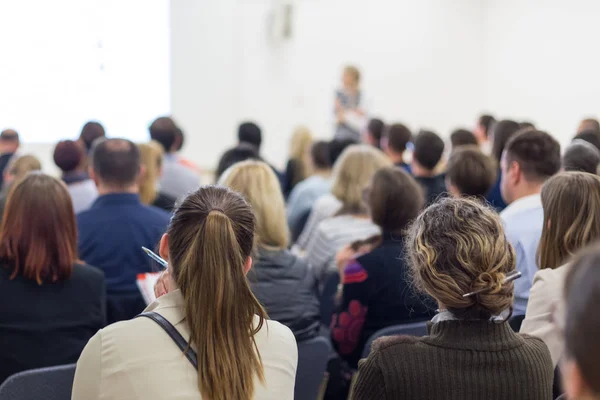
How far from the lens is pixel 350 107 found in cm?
768

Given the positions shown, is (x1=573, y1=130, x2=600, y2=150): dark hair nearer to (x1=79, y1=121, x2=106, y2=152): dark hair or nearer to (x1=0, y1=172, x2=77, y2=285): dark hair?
(x1=0, y1=172, x2=77, y2=285): dark hair

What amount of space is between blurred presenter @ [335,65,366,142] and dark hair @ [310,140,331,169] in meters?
2.33

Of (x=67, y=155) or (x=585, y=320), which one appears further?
(x=67, y=155)

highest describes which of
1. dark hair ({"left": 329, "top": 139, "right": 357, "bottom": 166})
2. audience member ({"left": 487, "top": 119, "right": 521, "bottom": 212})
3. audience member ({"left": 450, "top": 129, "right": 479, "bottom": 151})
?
audience member ({"left": 487, "top": 119, "right": 521, "bottom": 212})

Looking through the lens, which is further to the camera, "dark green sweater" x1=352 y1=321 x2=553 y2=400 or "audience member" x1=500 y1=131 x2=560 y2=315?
"audience member" x1=500 y1=131 x2=560 y2=315

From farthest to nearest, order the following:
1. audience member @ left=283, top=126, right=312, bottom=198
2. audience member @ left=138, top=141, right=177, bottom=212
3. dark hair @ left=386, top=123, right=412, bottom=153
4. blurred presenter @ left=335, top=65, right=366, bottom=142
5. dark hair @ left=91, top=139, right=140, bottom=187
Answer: blurred presenter @ left=335, top=65, right=366, bottom=142, audience member @ left=283, top=126, right=312, bottom=198, dark hair @ left=386, top=123, right=412, bottom=153, audience member @ left=138, top=141, right=177, bottom=212, dark hair @ left=91, top=139, right=140, bottom=187

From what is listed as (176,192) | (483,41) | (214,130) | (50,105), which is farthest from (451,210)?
(483,41)

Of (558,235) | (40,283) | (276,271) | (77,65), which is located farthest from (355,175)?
(77,65)

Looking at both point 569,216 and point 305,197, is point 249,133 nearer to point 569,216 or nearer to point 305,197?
point 305,197

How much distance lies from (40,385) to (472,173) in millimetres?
2115

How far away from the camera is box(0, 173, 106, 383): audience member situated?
2309 millimetres

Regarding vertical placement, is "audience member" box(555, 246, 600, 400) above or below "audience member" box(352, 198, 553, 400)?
above

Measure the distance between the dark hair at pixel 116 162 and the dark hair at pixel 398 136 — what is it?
84.5 inches

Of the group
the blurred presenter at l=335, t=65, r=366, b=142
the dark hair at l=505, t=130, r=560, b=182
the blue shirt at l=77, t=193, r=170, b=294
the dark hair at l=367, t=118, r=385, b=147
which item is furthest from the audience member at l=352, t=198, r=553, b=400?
the blurred presenter at l=335, t=65, r=366, b=142
